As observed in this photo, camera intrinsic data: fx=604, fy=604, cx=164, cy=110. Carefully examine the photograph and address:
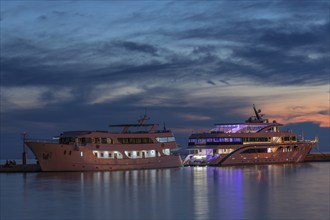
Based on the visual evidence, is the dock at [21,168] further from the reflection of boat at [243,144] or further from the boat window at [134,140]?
the reflection of boat at [243,144]

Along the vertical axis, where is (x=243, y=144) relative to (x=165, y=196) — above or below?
above

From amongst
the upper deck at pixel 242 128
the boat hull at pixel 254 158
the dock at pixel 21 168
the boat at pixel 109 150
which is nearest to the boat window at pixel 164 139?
the boat at pixel 109 150

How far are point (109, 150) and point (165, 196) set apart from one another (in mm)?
26550

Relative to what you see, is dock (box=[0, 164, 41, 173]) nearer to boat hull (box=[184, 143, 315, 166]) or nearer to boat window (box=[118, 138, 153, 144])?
boat window (box=[118, 138, 153, 144])

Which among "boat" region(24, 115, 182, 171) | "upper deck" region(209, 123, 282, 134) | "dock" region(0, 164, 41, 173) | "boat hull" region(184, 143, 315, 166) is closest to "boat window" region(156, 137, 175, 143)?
"boat" region(24, 115, 182, 171)

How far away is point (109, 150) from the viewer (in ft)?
238

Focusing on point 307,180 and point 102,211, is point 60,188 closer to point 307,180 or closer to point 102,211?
point 102,211

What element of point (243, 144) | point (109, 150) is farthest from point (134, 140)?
point (243, 144)

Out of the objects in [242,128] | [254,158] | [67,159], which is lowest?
[254,158]

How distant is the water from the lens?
1475 inches

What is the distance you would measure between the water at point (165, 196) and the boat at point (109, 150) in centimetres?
278

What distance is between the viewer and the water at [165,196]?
37.5m

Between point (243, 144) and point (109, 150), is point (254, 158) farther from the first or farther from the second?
point (109, 150)

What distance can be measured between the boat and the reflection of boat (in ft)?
→ 23.9
